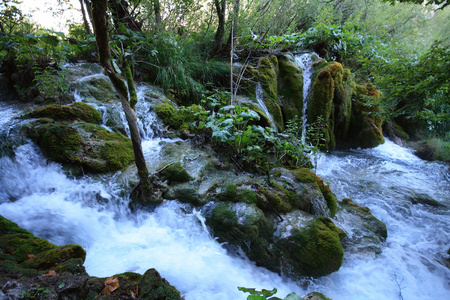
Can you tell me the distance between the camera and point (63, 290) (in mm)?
1066

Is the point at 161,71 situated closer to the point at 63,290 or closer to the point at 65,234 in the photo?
the point at 65,234

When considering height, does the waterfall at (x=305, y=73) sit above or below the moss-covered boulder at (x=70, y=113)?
above

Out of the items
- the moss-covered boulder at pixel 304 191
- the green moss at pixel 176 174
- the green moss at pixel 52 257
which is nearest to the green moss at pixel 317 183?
the moss-covered boulder at pixel 304 191

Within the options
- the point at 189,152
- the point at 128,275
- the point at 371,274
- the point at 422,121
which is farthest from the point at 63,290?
the point at 422,121

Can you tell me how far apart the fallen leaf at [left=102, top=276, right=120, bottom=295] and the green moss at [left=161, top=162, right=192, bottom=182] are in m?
1.90

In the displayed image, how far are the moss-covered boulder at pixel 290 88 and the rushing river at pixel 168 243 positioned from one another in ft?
13.0

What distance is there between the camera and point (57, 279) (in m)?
1.13

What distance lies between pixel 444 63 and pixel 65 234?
5109mm

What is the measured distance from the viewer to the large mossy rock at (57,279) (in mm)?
1036

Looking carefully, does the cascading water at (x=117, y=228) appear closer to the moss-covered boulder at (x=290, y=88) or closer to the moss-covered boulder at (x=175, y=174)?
the moss-covered boulder at (x=175, y=174)

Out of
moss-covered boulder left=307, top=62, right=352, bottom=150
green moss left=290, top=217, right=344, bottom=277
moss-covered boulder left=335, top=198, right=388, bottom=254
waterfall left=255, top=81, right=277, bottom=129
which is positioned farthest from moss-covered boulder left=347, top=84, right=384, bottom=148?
green moss left=290, top=217, right=344, bottom=277

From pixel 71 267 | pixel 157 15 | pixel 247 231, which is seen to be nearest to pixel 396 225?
pixel 247 231

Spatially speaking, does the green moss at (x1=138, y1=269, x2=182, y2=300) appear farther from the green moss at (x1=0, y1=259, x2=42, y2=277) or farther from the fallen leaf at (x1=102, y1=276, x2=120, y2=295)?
the green moss at (x1=0, y1=259, x2=42, y2=277)

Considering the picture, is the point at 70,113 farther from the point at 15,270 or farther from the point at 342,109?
the point at 342,109
